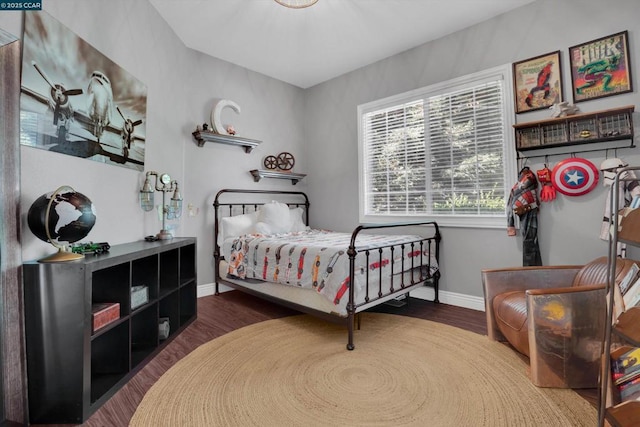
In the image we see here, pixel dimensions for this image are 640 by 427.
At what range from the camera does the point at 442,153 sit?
3217mm

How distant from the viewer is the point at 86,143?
6.25 feet

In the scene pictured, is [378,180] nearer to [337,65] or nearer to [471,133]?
[471,133]

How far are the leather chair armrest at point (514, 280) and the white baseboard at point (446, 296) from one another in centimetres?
77

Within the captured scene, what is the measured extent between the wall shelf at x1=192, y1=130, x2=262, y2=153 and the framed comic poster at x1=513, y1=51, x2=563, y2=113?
9.21 feet

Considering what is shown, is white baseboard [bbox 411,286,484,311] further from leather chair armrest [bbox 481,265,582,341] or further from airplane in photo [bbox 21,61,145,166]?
airplane in photo [bbox 21,61,145,166]

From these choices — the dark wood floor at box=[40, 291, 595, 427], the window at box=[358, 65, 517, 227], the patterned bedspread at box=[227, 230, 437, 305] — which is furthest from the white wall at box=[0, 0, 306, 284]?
the window at box=[358, 65, 517, 227]

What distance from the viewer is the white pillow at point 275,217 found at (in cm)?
357

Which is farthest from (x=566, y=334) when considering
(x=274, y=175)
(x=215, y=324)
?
(x=274, y=175)

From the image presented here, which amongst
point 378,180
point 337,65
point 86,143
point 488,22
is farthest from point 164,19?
point 488,22

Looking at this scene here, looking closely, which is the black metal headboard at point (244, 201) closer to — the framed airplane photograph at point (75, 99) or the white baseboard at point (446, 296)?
the white baseboard at point (446, 296)

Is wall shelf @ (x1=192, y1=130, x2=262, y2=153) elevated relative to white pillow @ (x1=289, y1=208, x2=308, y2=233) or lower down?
elevated

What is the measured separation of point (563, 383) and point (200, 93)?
4.04m

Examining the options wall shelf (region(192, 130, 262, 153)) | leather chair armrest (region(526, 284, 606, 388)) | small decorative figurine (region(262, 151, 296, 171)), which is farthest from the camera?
small decorative figurine (region(262, 151, 296, 171))

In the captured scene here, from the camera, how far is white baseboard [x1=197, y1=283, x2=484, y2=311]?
2955 millimetres
